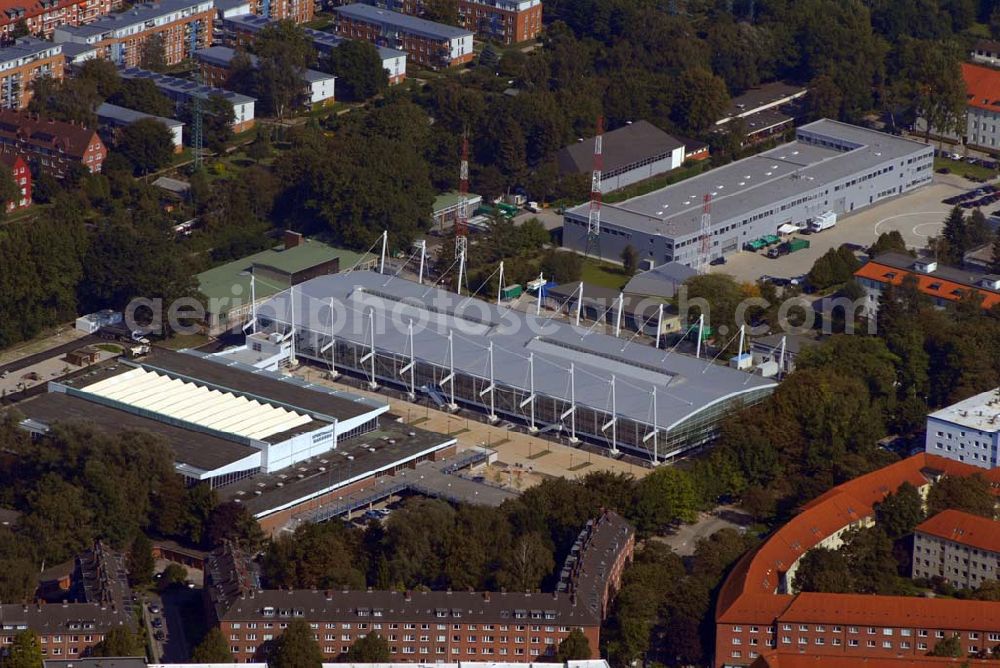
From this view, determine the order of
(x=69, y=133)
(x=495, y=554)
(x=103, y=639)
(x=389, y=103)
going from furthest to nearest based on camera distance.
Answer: (x=389, y=103)
(x=69, y=133)
(x=495, y=554)
(x=103, y=639)

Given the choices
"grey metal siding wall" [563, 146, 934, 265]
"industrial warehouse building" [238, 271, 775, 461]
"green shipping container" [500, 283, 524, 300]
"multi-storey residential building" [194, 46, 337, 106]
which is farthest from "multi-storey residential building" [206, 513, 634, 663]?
"multi-storey residential building" [194, 46, 337, 106]

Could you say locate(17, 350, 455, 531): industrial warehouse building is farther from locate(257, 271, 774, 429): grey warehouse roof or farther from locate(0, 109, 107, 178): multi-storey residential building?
locate(0, 109, 107, 178): multi-storey residential building

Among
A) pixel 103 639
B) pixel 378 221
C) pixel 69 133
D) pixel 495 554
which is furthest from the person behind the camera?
pixel 69 133

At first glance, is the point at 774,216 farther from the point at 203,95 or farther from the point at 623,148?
the point at 203,95

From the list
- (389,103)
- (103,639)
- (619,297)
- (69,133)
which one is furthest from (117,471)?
(389,103)

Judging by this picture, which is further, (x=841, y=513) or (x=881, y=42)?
(x=881, y=42)

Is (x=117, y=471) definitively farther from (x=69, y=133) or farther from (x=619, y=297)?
(x=69, y=133)

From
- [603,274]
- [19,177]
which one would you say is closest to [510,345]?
[603,274]
